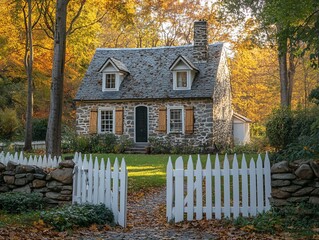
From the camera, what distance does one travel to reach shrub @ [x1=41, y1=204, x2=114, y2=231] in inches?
215

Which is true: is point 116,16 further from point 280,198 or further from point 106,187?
point 280,198

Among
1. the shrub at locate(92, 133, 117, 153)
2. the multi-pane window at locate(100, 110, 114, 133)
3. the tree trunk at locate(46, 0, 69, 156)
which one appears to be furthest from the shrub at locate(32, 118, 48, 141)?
the tree trunk at locate(46, 0, 69, 156)

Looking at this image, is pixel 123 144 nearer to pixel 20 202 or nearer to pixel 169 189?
pixel 20 202

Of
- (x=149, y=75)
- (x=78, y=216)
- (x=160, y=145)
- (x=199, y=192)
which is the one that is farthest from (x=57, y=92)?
(x=149, y=75)

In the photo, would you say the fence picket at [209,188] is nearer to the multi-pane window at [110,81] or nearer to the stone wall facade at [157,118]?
the stone wall facade at [157,118]

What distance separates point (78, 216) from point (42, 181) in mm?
1773

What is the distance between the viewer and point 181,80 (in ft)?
71.5

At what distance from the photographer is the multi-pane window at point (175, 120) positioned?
21594 millimetres

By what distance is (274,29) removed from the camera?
20.3 meters

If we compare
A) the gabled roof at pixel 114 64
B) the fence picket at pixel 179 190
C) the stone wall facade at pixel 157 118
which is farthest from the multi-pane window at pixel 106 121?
the fence picket at pixel 179 190

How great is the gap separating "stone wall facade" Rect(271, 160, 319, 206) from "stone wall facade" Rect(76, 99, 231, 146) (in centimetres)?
1491

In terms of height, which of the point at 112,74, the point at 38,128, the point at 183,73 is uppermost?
the point at 112,74

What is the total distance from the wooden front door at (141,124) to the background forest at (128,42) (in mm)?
4720

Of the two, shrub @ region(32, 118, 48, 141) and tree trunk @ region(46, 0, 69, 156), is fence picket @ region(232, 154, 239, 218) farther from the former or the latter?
shrub @ region(32, 118, 48, 141)
